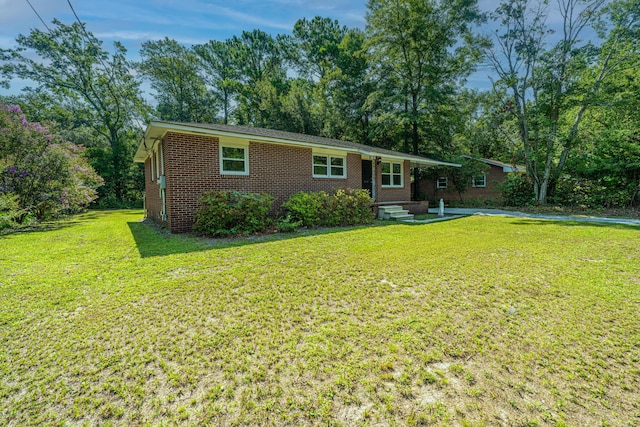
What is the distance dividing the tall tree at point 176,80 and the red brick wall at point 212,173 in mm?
24870

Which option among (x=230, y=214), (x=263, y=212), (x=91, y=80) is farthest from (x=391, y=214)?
(x=91, y=80)

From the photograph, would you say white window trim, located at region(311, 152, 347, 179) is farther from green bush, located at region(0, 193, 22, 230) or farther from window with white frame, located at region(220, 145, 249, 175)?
green bush, located at region(0, 193, 22, 230)

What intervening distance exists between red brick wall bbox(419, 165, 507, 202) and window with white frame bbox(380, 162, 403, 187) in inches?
265

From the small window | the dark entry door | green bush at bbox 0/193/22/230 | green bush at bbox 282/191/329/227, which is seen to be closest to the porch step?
the dark entry door

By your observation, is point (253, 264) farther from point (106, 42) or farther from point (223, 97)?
point (106, 42)

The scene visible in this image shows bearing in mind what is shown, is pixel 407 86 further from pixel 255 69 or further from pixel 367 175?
pixel 255 69

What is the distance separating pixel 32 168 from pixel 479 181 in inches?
970

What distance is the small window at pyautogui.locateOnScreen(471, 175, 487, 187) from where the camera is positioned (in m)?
19.9

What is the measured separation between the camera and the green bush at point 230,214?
7387 mm

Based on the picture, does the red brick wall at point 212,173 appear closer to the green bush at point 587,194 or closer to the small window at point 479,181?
the green bush at point 587,194

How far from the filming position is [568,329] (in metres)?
2.67

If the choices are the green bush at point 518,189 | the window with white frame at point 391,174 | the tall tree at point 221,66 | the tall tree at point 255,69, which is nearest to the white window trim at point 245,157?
the window with white frame at point 391,174

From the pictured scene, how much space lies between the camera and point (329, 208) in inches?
368

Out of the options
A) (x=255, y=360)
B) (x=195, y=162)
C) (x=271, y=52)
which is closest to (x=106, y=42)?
(x=271, y=52)
